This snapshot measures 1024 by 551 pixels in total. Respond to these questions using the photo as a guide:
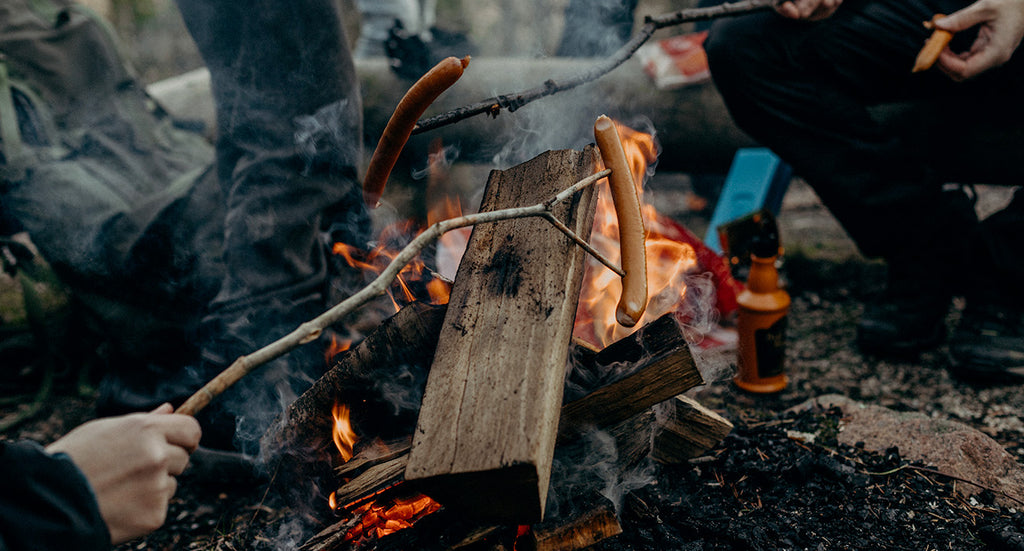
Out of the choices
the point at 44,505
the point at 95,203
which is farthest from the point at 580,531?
the point at 95,203

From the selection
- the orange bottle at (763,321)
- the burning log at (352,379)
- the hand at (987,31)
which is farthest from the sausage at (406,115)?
the hand at (987,31)

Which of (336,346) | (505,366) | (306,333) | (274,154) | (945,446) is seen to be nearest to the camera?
(306,333)

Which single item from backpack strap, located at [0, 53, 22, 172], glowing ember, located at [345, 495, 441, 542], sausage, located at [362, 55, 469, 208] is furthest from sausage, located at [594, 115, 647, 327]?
backpack strap, located at [0, 53, 22, 172]

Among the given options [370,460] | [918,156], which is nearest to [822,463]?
[370,460]

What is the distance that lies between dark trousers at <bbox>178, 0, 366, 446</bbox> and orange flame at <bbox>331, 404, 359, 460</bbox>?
57cm

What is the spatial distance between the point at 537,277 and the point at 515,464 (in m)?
0.43

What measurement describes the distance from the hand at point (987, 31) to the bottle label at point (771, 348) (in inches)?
42.3

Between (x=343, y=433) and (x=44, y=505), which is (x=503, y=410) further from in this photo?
(x=44, y=505)

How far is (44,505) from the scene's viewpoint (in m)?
0.90

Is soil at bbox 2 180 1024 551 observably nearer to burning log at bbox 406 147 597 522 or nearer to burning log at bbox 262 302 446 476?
burning log at bbox 262 302 446 476

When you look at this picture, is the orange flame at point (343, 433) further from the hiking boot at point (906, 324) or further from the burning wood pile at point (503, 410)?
the hiking boot at point (906, 324)

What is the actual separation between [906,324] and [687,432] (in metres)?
1.56

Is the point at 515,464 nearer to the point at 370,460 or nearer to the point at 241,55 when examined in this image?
the point at 370,460

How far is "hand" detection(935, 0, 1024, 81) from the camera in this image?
6.63 feet
